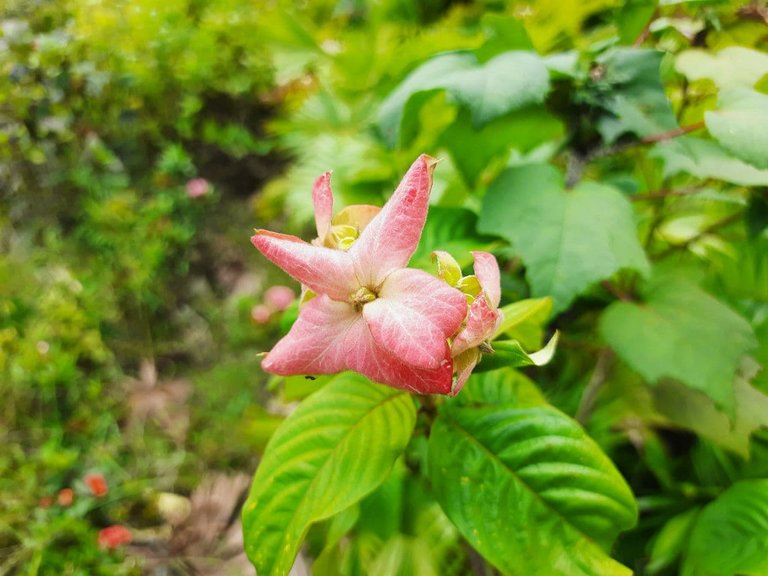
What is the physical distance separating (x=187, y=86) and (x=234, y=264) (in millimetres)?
788

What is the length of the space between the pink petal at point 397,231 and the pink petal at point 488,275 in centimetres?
7

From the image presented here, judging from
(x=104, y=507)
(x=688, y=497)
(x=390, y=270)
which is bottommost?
(x=104, y=507)

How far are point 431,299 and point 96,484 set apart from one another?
3.67 ft

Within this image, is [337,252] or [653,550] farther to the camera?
[653,550]

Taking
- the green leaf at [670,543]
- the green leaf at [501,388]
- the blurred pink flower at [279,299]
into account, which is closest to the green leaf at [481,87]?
the green leaf at [501,388]

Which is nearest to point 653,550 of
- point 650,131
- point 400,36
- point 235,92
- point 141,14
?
point 650,131

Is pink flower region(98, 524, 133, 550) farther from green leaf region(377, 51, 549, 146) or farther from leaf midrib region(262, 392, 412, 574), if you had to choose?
green leaf region(377, 51, 549, 146)

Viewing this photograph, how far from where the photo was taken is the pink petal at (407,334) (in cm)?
36

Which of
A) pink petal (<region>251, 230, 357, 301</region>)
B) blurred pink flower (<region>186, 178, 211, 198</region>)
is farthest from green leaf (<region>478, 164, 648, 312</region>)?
blurred pink flower (<region>186, 178, 211, 198</region>)

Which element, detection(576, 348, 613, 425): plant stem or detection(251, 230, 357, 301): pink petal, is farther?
detection(576, 348, 613, 425): plant stem

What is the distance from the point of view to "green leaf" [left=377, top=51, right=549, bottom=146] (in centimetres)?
65

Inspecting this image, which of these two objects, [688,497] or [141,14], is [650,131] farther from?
[141,14]

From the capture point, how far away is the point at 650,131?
702 mm

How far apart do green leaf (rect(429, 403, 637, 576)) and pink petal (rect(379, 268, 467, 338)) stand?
0.21 metres
